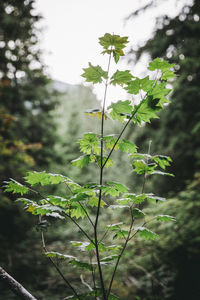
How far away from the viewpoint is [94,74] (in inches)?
43.9

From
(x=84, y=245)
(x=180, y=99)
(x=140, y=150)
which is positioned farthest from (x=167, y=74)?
(x=140, y=150)

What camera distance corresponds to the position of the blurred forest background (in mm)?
3301

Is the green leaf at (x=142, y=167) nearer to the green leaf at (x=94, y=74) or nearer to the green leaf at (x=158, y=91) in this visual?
the green leaf at (x=158, y=91)

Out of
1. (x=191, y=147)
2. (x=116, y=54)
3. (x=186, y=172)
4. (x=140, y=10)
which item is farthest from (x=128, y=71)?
(x=186, y=172)

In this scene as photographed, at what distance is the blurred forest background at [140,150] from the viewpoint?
3.30m

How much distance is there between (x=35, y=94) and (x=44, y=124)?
1.35 m

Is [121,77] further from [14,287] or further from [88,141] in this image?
[14,287]

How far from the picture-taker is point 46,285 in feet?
13.2

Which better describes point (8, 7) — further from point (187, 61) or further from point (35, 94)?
point (187, 61)

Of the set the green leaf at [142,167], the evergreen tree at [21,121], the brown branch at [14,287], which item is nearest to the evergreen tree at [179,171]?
the green leaf at [142,167]

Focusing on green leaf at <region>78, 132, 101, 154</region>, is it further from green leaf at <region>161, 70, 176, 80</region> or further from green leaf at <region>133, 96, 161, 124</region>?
green leaf at <region>161, 70, 176, 80</region>

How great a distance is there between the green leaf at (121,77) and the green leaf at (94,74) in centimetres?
5

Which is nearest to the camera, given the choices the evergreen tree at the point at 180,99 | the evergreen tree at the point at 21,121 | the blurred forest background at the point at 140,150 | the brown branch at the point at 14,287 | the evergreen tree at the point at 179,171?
the brown branch at the point at 14,287

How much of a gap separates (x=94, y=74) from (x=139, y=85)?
0.27 meters
